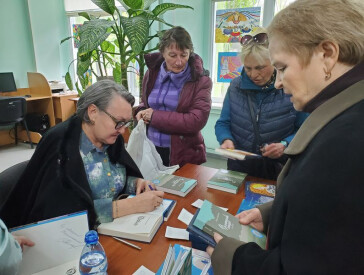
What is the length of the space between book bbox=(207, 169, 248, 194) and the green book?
41 cm

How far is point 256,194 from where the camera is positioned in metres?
1.37

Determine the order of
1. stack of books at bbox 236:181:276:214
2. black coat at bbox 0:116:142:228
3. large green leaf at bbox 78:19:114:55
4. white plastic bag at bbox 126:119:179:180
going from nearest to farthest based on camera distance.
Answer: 1. black coat at bbox 0:116:142:228
2. stack of books at bbox 236:181:276:214
3. white plastic bag at bbox 126:119:179:180
4. large green leaf at bbox 78:19:114:55

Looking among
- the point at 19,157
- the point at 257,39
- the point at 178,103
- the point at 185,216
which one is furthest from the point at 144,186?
the point at 19,157

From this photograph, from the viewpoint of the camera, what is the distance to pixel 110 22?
2.19 meters

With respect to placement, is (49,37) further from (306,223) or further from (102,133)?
(306,223)

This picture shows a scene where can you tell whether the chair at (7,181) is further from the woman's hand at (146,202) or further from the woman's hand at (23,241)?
the woman's hand at (146,202)

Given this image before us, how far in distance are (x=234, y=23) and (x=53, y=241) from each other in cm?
343

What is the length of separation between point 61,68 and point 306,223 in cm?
598

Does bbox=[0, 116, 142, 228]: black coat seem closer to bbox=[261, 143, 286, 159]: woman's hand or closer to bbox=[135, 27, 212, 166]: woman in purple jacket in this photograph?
bbox=[135, 27, 212, 166]: woman in purple jacket

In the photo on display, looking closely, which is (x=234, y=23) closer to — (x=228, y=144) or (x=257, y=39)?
(x=257, y=39)

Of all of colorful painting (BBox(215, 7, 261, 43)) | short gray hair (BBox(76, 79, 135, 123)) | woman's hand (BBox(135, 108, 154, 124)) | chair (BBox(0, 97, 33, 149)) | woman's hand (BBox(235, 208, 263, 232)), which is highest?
colorful painting (BBox(215, 7, 261, 43))

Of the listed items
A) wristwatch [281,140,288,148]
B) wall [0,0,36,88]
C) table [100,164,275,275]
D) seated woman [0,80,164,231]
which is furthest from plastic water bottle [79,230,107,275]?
wall [0,0,36,88]

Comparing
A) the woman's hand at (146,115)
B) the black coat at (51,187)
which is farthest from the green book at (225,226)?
the woman's hand at (146,115)

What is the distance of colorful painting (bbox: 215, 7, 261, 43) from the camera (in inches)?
133
